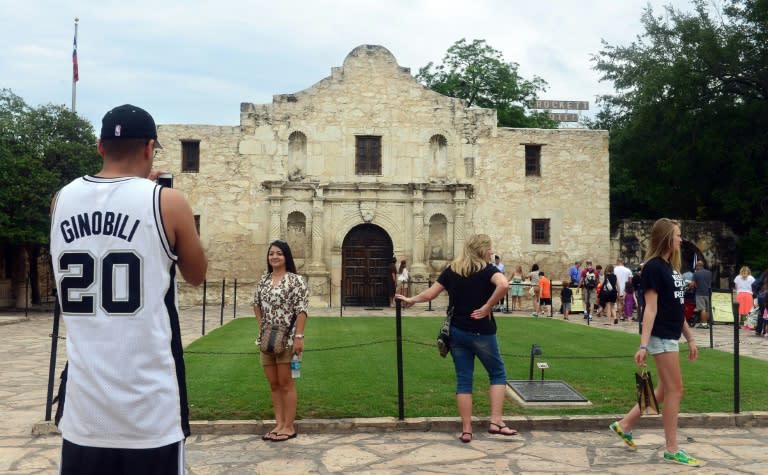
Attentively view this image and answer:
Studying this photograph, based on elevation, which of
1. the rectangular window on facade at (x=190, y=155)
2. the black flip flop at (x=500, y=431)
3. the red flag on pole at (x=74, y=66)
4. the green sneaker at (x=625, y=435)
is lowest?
the black flip flop at (x=500, y=431)

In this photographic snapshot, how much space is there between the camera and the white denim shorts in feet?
18.8

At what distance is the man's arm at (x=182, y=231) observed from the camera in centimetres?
277

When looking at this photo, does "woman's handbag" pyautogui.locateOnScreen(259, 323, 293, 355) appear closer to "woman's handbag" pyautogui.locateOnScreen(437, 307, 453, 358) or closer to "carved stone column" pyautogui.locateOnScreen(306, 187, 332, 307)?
"woman's handbag" pyautogui.locateOnScreen(437, 307, 453, 358)

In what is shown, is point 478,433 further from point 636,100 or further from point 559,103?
point 559,103

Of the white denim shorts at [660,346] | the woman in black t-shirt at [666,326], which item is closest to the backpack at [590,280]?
the woman in black t-shirt at [666,326]

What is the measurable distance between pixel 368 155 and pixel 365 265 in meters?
4.18

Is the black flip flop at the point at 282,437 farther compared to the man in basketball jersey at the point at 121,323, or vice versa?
the black flip flop at the point at 282,437

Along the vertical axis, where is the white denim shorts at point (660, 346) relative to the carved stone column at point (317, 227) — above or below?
below

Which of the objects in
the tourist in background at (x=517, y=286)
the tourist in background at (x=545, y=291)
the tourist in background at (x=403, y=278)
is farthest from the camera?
the tourist in background at (x=403, y=278)

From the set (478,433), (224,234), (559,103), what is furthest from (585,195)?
(559,103)

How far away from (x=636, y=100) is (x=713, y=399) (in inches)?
1097

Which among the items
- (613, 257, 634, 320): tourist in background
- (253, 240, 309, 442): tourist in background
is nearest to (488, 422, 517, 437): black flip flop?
(253, 240, 309, 442): tourist in background

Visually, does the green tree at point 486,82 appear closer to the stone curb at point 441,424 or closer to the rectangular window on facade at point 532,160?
the rectangular window on facade at point 532,160

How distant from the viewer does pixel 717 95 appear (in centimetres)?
2778
